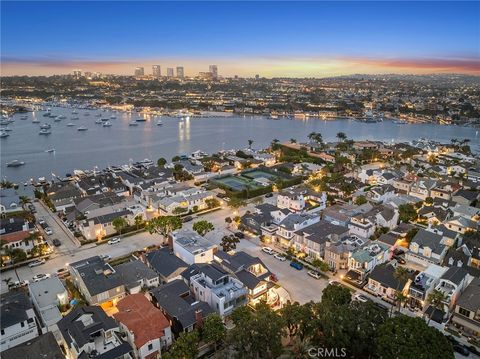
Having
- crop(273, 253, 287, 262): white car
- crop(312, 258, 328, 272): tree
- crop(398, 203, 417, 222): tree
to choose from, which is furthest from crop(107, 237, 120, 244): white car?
crop(398, 203, 417, 222): tree

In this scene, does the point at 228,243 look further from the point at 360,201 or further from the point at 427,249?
the point at 360,201

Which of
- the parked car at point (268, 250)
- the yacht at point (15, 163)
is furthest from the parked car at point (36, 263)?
the yacht at point (15, 163)

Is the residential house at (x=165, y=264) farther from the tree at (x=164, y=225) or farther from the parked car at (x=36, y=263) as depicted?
the parked car at (x=36, y=263)

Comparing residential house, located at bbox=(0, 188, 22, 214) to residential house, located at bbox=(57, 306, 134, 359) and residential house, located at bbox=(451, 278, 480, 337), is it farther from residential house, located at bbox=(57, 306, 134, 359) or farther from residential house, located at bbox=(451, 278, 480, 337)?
residential house, located at bbox=(451, 278, 480, 337)

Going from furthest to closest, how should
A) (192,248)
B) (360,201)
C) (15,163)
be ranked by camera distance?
(15,163) → (360,201) → (192,248)

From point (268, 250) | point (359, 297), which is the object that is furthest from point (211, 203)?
point (359, 297)

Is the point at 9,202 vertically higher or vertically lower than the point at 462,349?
higher

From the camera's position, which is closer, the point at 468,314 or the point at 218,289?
the point at 468,314
